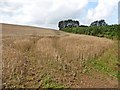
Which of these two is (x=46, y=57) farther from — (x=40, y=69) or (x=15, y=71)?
(x=15, y=71)

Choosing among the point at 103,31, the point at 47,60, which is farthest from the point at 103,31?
the point at 47,60

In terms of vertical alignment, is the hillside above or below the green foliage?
below

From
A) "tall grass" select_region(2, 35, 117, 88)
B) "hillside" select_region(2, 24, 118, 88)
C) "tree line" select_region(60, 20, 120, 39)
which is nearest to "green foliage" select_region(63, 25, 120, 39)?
"tree line" select_region(60, 20, 120, 39)

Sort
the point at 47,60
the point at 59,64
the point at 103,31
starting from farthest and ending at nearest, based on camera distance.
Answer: the point at 103,31, the point at 47,60, the point at 59,64

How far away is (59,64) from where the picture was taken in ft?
37.2

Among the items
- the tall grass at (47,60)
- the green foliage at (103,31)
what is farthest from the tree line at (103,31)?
the tall grass at (47,60)

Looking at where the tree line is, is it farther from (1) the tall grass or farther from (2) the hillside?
(2) the hillside

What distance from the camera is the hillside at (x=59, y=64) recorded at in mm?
9773

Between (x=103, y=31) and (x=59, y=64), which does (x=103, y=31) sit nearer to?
(x=103, y=31)

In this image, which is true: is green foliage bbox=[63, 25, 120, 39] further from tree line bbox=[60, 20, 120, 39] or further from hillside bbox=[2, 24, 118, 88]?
hillside bbox=[2, 24, 118, 88]

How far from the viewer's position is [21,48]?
43.7ft

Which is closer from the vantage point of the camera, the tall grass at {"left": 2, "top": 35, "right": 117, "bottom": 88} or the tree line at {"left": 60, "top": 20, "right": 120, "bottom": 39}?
the tall grass at {"left": 2, "top": 35, "right": 117, "bottom": 88}

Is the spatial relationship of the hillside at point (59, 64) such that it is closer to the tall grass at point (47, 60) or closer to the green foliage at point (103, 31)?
the tall grass at point (47, 60)

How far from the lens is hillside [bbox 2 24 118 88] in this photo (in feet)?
32.1
